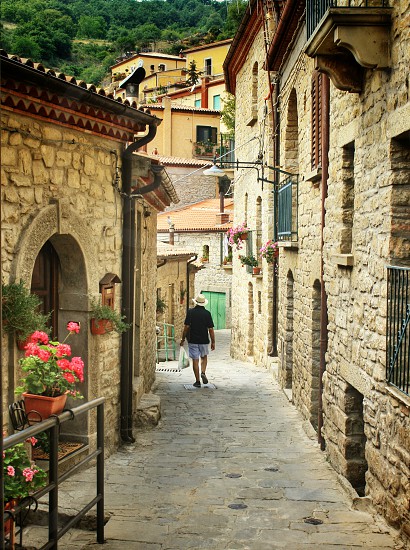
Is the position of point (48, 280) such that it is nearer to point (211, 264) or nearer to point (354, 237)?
point (354, 237)

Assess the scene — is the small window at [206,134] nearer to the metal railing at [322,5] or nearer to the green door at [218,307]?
the green door at [218,307]

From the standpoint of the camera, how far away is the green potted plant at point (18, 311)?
→ 5.70 metres

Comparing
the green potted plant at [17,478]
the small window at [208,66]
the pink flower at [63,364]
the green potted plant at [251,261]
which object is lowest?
the green potted plant at [17,478]

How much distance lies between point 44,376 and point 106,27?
91369 millimetres

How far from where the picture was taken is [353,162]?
24.9 feet

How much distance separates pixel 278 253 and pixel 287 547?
1000 cm


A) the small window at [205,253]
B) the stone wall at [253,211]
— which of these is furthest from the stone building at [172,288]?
the small window at [205,253]

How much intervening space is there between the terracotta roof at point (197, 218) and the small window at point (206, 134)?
5.98 m

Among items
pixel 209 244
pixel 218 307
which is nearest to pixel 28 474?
pixel 209 244

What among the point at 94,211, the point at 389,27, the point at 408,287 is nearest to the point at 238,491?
the point at 408,287

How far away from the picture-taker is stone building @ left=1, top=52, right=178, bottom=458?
593 centimetres

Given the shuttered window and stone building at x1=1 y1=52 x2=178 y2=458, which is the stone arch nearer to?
stone building at x1=1 y1=52 x2=178 y2=458

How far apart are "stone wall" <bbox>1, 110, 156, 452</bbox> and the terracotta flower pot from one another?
198 mm

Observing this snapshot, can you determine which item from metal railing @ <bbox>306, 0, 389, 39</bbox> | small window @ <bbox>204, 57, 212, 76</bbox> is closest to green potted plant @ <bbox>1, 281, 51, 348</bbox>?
metal railing @ <bbox>306, 0, 389, 39</bbox>
